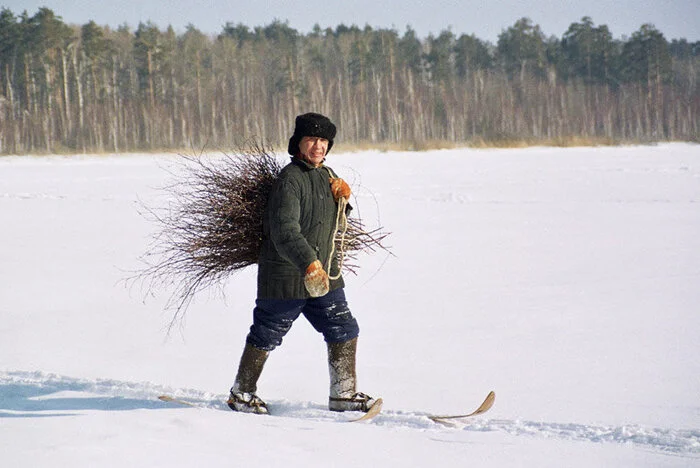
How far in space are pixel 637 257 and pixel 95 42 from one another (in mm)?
48741

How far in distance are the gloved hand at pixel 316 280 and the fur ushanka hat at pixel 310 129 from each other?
588 millimetres

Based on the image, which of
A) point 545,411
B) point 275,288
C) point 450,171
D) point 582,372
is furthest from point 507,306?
point 450,171

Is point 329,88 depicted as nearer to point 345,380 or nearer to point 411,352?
point 411,352

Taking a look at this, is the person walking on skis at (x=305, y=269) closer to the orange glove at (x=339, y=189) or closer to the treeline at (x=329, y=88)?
the orange glove at (x=339, y=189)

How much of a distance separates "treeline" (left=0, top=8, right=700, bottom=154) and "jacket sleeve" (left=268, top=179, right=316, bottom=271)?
42.1m

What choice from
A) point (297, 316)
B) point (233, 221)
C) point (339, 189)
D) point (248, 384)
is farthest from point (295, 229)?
point (248, 384)

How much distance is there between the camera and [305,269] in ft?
11.1

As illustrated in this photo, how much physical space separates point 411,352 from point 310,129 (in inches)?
94.5

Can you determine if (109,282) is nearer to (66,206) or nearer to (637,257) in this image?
(637,257)

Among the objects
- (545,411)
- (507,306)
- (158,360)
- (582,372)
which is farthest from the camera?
(507,306)

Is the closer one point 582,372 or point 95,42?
point 582,372

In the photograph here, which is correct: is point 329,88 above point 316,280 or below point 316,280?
above

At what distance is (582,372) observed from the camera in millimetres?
4863

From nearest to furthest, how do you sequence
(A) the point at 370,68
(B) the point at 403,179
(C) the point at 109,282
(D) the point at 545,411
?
(D) the point at 545,411 < (C) the point at 109,282 < (B) the point at 403,179 < (A) the point at 370,68
